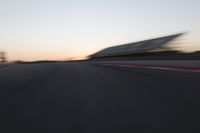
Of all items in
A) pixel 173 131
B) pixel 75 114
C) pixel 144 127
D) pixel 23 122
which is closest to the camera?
pixel 173 131

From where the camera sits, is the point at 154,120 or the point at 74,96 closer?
the point at 154,120

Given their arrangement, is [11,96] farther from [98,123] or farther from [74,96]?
[98,123]

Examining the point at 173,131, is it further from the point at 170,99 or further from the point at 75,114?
the point at 170,99

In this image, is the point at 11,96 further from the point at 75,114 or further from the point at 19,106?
the point at 75,114

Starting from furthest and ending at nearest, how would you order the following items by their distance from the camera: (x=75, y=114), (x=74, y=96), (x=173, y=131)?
(x=74, y=96) < (x=75, y=114) < (x=173, y=131)

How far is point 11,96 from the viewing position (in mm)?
6934

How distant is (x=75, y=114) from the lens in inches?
185

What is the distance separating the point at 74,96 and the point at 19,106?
128cm

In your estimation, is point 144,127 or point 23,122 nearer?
point 144,127

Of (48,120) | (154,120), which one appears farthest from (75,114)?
(154,120)

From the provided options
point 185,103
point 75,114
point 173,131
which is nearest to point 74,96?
point 75,114

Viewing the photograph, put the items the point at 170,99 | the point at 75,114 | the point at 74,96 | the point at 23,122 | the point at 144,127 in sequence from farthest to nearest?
1. the point at 74,96
2. the point at 170,99
3. the point at 75,114
4. the point at 23,122
5. the point at 144,127

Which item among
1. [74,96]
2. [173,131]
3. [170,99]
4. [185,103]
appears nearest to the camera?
[173,131]

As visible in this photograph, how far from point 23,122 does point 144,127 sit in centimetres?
161
